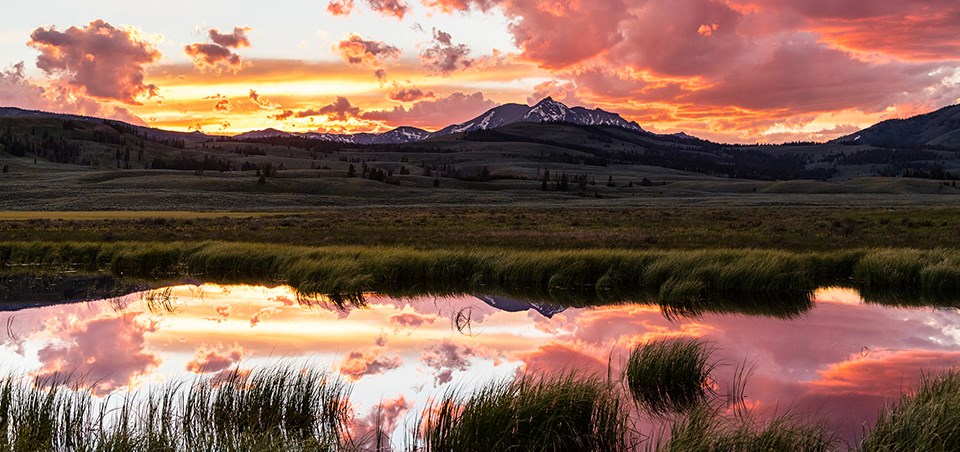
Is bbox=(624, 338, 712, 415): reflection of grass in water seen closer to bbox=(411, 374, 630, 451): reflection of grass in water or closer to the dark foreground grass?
the dark foreground grass

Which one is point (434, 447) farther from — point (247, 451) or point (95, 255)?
point (95, 255)

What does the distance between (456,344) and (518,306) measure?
593 centimetres

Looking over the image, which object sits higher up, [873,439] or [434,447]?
[873,439]

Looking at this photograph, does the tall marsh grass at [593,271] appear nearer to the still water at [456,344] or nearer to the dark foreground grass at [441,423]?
the still water at [456,344]

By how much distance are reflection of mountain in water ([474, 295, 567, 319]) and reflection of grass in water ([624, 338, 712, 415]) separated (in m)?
7.81

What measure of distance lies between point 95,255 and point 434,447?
1228 inches

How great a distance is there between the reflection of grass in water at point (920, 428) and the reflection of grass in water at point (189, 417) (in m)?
6.74

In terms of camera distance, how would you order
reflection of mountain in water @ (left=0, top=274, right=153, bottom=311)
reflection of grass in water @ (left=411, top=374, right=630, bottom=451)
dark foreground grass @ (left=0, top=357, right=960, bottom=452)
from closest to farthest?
dark foreground grass @ (left=0, top=357, right=960, bottom=452) < reflection of grass in water @ (left=411, top=374, right=630, bottom=451) < reflection of mountain in water @ (left=0, top=274, right=153, bottom=311)

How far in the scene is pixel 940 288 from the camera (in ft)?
81.9

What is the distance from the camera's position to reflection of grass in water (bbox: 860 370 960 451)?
28.7ft

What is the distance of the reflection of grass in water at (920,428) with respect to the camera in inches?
344

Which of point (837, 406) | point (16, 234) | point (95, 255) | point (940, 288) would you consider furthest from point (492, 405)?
point (16, 234)

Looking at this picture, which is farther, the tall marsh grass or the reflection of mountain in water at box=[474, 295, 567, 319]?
the tall marsh grass

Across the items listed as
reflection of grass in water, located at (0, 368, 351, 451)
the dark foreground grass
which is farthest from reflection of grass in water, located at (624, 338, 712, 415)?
reflection of grass in water, located at (0, 368, 351, 451)
